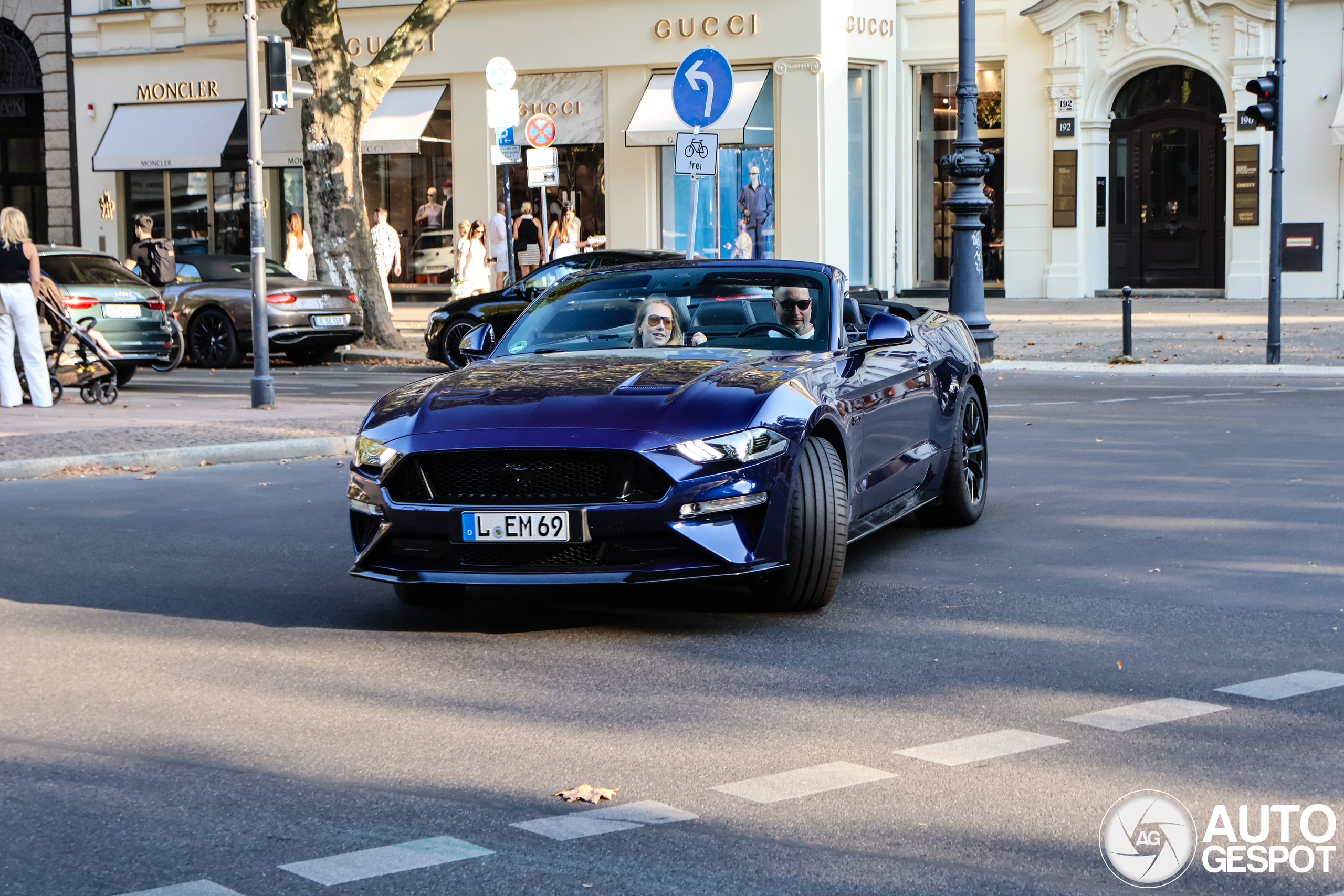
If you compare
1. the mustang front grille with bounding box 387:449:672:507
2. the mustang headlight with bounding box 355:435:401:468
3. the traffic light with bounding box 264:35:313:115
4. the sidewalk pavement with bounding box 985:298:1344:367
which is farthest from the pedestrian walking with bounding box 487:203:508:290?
the mustang front grille with bounding box 387:449:672:507

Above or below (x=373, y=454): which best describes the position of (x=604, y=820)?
below

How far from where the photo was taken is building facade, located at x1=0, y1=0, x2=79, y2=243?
119 ft

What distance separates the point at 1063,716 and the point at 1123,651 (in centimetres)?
98

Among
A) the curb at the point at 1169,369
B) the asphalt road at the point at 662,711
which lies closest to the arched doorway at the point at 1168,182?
the curb at the point at 1169,369

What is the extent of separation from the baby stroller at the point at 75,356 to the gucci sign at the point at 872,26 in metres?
17.1

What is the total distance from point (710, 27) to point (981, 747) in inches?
1057

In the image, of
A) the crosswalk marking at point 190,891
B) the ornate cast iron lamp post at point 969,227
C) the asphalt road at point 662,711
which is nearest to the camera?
the crosswalk marking at point 190,891

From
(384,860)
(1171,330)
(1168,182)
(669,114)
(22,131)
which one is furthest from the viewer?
(22,131)

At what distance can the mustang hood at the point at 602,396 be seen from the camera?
6355 mm

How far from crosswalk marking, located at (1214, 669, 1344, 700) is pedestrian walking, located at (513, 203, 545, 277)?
24.3 metres

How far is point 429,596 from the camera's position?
284 inches

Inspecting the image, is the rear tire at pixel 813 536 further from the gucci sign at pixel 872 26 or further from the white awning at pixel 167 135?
the white awning at pixel 167 135

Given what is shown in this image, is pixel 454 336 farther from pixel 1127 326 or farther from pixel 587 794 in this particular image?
pixel 587 794

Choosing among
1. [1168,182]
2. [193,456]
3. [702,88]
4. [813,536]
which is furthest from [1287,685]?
[1168,182]
